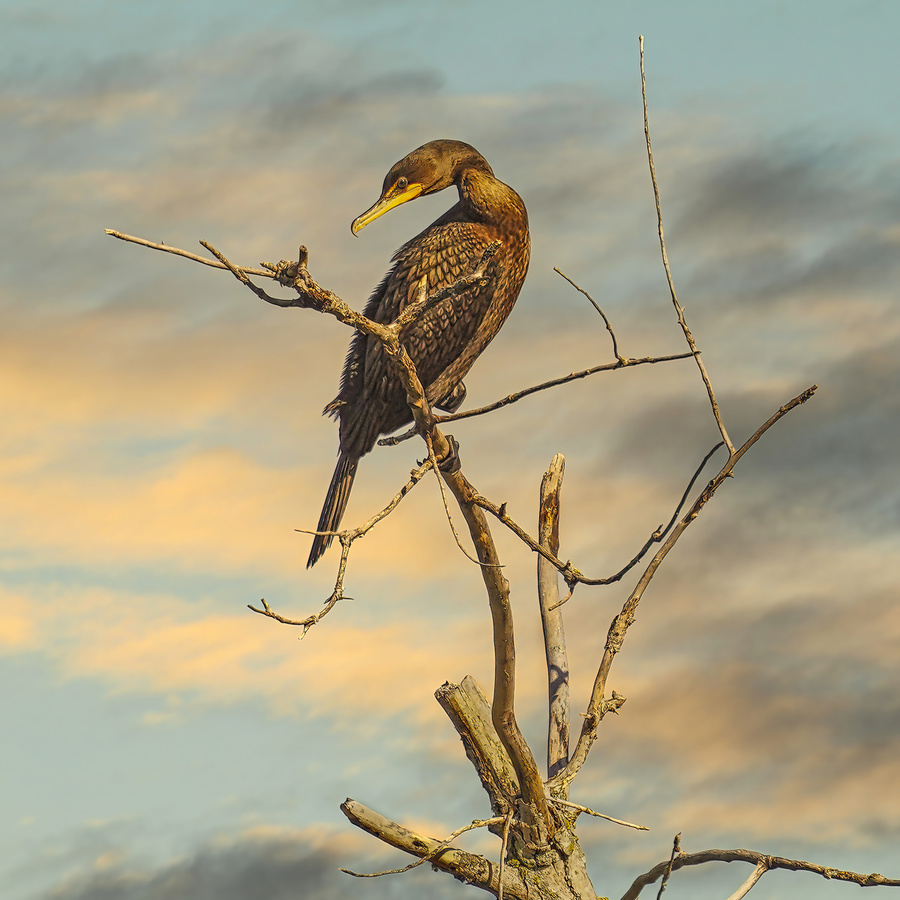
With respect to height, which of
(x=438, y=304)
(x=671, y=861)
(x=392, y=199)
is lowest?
(x=671, y=861)

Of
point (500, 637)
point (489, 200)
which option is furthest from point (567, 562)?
point (489, 200)

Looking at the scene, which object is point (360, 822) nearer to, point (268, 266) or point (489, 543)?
point (489, 543)

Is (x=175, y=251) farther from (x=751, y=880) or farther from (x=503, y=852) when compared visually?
(x=751, y=880)

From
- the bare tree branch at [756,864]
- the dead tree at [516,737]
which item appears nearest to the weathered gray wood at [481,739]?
the dead tree at [516,737]

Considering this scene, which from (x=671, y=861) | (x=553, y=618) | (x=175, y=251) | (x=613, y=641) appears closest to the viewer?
(x=175, y=251)

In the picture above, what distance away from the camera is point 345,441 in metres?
6.15

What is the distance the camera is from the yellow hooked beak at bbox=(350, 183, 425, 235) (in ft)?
19.5

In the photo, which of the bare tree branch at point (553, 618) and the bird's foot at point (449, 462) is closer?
the bird's foot at point (449, 462)

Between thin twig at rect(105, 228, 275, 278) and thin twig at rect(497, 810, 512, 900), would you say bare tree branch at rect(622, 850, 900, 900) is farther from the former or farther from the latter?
thin twig at rect(105, 228, 275, 278)

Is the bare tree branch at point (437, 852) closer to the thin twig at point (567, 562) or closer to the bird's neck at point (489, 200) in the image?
the thin twig at point (567, 562)

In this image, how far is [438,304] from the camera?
5914 mm

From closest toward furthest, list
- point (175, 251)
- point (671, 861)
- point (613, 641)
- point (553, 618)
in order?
point (175, 251) → point (671, 861) → point (613, 641) → point (553, 618)

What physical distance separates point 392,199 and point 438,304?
2.15 feet

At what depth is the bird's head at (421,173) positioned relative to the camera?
6.03m
